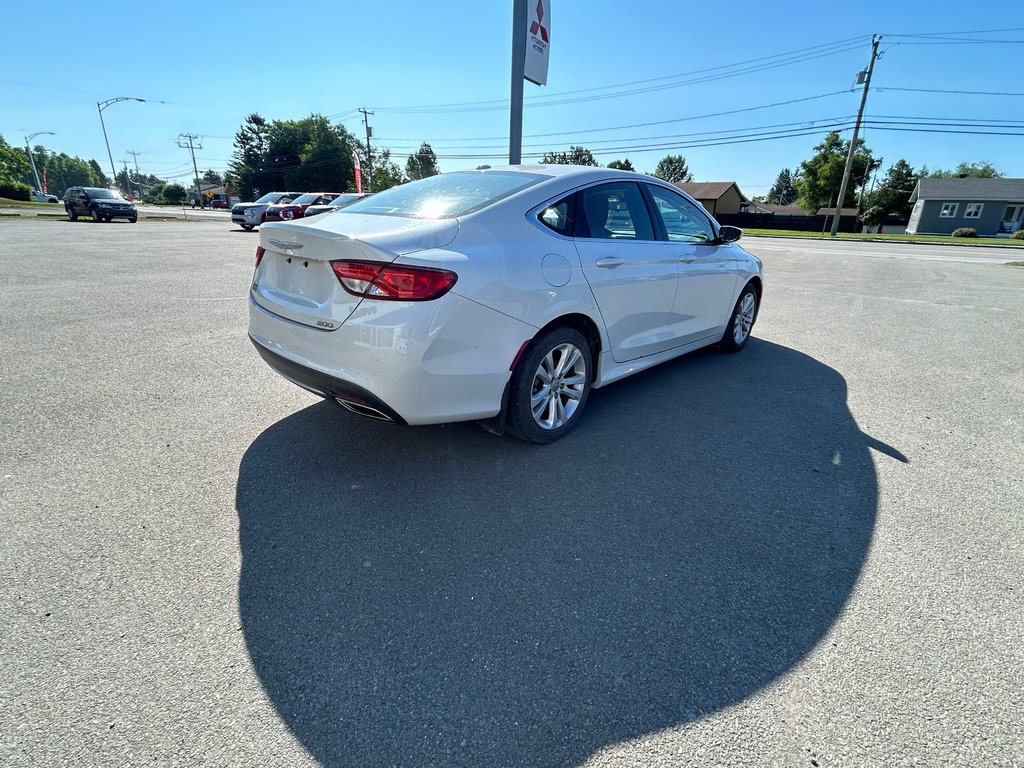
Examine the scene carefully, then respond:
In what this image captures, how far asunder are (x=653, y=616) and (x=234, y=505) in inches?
80.1

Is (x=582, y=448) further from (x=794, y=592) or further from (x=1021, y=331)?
(x=1021, y=331)

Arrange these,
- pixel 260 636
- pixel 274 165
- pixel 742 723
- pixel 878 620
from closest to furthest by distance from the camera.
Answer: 1. pixel 742 723
2. pixel 260 636
3. pixel 878 620
4. pixel 274 165

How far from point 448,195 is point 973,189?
66.3m

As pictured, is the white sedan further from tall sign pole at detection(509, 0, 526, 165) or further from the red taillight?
tall sign pole at detection(509, 0, 526, 165)

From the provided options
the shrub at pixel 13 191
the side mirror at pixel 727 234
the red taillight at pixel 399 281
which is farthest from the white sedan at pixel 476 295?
the shrub at pixel 13 191

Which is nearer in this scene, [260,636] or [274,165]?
[260,636]

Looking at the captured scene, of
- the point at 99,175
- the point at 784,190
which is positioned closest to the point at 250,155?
the point at 784,190

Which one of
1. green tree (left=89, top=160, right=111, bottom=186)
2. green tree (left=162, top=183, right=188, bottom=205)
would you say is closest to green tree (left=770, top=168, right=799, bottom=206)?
green tree (left=162, top=183, right=188, bottom=205)

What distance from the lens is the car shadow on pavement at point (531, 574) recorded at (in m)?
1.61

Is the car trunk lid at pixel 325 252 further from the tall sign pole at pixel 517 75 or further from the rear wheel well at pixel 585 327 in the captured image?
the tall sign pole at pixel 517 75

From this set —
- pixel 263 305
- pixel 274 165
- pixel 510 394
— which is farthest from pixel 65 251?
pixel 274 165

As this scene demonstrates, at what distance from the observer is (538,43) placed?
780cm

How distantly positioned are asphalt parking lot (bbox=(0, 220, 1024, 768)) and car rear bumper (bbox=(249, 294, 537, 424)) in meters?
0.50

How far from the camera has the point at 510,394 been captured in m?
2.97
